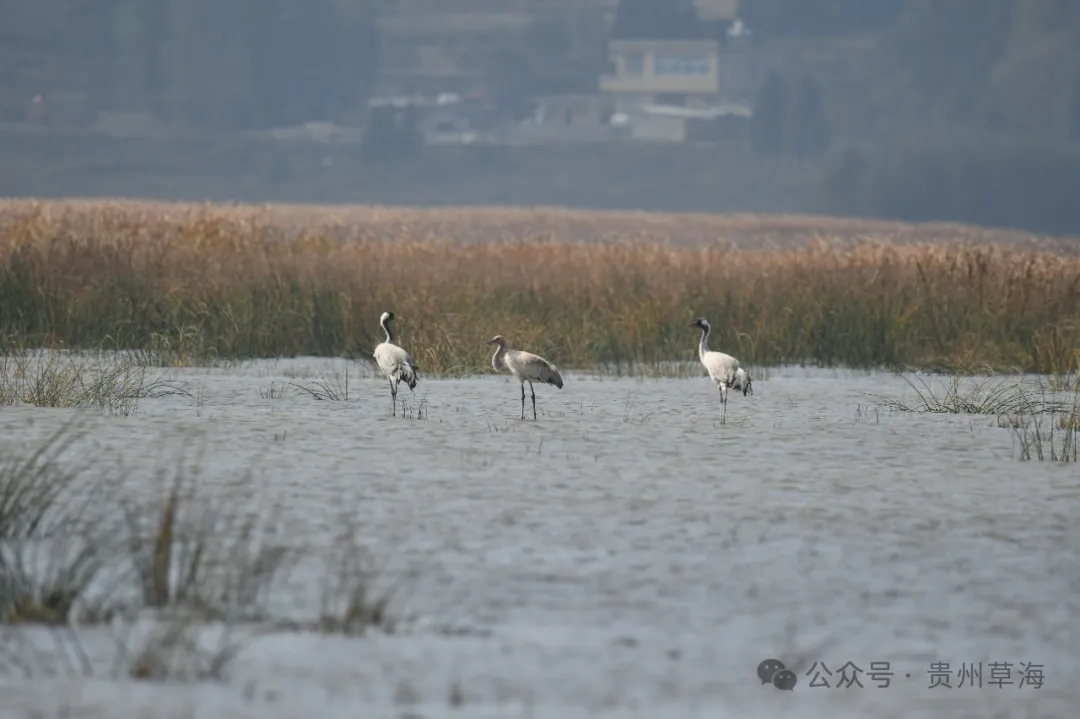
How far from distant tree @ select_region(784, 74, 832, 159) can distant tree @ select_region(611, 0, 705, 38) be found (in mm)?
12364

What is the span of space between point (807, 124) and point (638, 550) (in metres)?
89.7

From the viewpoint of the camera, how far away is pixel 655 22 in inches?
4267

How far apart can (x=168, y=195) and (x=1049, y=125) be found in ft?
135

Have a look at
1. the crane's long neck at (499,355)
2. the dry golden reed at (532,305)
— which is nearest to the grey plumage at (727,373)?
the crane's long neck at (499,355)

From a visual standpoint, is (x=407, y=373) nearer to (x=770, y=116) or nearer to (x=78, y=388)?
(x=78, y=388)

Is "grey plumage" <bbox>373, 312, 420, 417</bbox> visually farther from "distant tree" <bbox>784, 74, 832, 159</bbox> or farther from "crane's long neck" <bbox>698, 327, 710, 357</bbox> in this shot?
"distant tree" <bbox>784, 74, 832, 159</bbox>

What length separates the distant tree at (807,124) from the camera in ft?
311

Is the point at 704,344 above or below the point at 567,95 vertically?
below

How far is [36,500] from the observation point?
7.76 meters

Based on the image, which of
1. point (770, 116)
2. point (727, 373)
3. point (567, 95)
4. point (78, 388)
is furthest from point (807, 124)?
point (78, 388)

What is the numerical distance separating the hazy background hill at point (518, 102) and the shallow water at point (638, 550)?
73335 millimetres

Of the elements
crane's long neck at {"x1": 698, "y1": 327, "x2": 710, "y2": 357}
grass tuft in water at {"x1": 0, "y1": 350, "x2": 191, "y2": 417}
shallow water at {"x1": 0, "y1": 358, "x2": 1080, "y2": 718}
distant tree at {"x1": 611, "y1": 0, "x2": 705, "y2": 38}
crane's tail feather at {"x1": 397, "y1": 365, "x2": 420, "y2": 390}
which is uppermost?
distant tree at {"x1": 611, "y1": 0, "x2": 705, "y2": 38}

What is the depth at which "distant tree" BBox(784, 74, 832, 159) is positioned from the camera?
94875 mm

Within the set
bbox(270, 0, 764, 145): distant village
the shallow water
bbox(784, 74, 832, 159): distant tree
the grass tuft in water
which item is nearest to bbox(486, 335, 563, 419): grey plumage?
the shallow water
